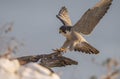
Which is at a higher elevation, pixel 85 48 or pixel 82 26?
pixel 82 26

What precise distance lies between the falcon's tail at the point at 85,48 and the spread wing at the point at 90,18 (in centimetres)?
31

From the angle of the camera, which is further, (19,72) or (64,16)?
(64,16)

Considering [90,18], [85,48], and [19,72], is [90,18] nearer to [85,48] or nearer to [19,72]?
[85,48]

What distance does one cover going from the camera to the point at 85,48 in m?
7.70

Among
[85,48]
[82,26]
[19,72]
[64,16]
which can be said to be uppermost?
[64,16]

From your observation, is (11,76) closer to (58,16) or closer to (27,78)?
(27,78)

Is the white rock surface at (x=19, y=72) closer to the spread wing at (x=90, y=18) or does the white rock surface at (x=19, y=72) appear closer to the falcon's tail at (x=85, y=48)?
the falcon's tail at (x=85, y=48)

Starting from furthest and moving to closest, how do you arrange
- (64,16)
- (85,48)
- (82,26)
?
(82,26) < (64,16) < (85,48)

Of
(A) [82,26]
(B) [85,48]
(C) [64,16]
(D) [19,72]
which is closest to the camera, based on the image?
(D) [19,72]

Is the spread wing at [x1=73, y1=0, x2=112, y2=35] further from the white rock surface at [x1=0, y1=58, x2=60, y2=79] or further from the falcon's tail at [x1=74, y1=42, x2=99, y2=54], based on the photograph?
the white rock surface at [x1=0, y1=58, x2=60, y2=79]

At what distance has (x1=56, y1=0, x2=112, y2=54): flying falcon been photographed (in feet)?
25.1

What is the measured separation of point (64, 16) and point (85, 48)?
0.85 m

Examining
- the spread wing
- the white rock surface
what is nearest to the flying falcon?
the spread wing

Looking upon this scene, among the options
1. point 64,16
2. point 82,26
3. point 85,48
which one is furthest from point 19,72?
point 82,26
